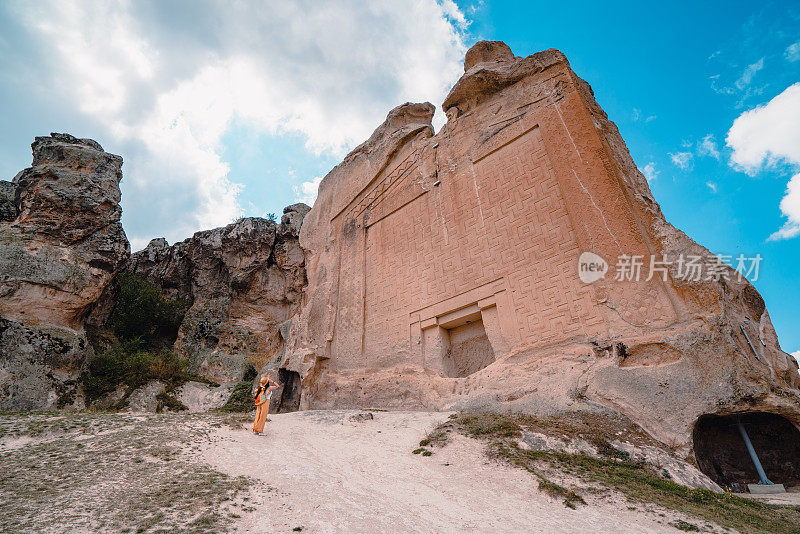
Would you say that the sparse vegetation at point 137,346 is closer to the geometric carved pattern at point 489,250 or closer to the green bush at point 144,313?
the green bush at point 144,313

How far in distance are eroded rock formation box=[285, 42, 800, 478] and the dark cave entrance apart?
72 centimetres

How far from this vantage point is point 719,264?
24.0 ft

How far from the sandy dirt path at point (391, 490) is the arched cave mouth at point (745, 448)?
380 centimetres

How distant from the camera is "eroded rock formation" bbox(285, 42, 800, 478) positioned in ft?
22.2

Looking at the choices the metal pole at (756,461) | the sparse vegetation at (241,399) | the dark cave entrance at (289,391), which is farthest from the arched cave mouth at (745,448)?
the sparse vegetation at (241,399)

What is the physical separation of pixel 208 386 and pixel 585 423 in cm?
1286

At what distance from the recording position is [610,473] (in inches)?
207

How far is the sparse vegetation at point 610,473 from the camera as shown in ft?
14.4

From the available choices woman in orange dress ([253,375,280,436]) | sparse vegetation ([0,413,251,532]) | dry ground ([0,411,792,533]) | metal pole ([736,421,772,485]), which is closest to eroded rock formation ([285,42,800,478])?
metal pole ([736,421,772,485])

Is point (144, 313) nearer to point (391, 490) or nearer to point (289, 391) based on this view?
point (289, 391)

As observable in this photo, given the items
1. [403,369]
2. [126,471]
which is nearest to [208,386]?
[403,369]

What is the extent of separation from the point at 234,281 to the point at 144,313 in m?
3.88

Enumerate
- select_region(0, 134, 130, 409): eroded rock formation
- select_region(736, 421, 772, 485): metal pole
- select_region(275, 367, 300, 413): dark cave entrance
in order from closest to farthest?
select_region(736, 421, 772, 485): metal pole < select_region(0, 134, 130, 409): eroded rock formation < select_region(275, 367, 300, 413): dark cave entrance

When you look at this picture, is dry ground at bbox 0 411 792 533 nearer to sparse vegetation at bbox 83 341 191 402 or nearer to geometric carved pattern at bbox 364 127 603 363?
geometric carved pattern at bbox 364 127 603 363
